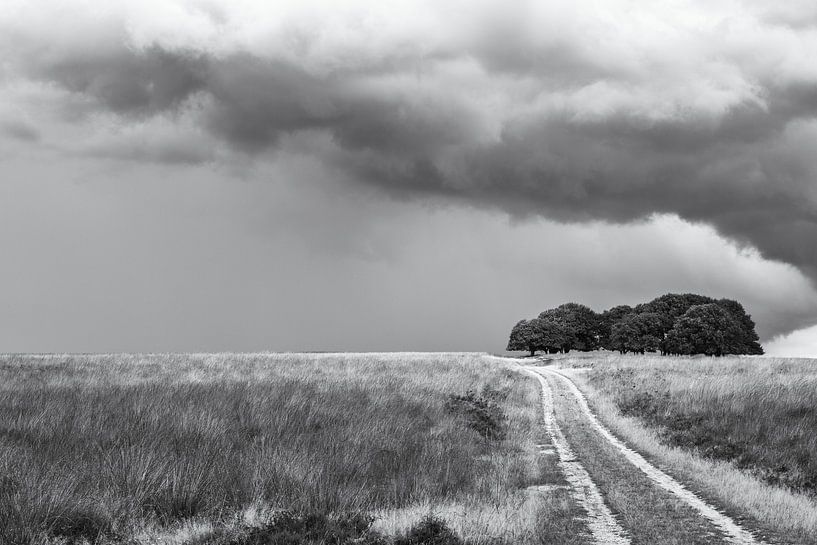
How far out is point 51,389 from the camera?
15938 mm

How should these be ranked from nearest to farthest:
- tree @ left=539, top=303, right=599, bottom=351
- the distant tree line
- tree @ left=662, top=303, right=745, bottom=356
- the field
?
the field < tree @ left=662, top=303, right=745, bottom=356 < the distant tree line < tree @ left=539, top=303, right=599, bottom=351

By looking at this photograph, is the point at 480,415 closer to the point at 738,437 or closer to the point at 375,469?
the point at 375,469

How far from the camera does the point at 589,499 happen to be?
27.9ft

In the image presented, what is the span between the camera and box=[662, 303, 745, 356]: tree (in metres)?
71.6

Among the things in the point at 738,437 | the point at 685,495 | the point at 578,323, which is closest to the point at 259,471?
the point at 685,495

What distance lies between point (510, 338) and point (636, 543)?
303 feet

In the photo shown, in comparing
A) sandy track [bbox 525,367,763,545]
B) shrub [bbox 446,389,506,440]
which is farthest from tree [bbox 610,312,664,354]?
sandy track [bbox 525,367,763,545]

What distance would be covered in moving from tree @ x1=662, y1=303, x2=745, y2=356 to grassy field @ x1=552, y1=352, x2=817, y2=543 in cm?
5476

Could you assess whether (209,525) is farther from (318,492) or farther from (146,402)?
(146,402)

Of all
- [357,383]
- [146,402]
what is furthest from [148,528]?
[357,383]

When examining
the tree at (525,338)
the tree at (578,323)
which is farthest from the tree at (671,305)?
the tree at (525,338)

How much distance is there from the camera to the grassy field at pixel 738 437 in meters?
8.56

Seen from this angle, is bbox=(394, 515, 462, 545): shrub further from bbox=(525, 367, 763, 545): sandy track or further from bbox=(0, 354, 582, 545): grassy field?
bbox=(525, 367, 763, 545): sandy track

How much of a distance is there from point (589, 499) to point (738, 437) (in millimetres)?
7191
